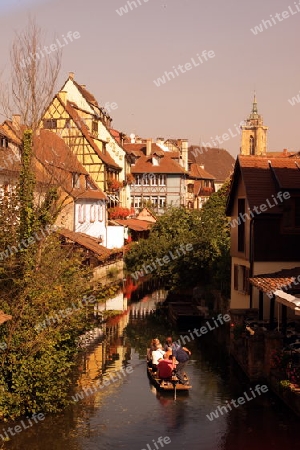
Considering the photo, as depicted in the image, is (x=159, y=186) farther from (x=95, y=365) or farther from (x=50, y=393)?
(x=50, y=393)

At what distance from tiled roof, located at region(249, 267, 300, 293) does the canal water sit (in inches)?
129

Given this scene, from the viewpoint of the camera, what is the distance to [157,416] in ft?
66.2

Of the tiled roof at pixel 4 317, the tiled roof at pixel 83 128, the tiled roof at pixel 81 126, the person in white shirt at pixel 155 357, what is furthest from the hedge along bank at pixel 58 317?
the tiled roof at pixel 83 128

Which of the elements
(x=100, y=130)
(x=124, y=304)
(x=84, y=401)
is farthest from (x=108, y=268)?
(x=84, y=401)

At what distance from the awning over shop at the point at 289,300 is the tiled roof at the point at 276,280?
130 centimetres

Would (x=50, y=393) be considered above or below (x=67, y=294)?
below

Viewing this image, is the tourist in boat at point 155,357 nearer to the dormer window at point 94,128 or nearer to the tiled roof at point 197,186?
the dormer window at point 94,128

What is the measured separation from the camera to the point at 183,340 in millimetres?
31906

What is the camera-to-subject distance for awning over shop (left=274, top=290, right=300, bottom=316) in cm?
1966

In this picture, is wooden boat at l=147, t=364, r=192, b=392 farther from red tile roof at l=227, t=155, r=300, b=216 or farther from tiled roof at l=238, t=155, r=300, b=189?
tiled roof at l=238, t=155, r=300, b=189

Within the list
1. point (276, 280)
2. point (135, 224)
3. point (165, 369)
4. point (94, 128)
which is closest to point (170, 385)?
point (165, 369)

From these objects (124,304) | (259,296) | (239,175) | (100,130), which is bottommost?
(124,304)

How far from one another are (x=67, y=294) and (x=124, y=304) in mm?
23509

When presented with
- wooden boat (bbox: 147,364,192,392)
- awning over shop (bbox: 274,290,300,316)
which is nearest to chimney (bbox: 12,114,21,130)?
wooden boat (bbox: 147,364,192,392)
